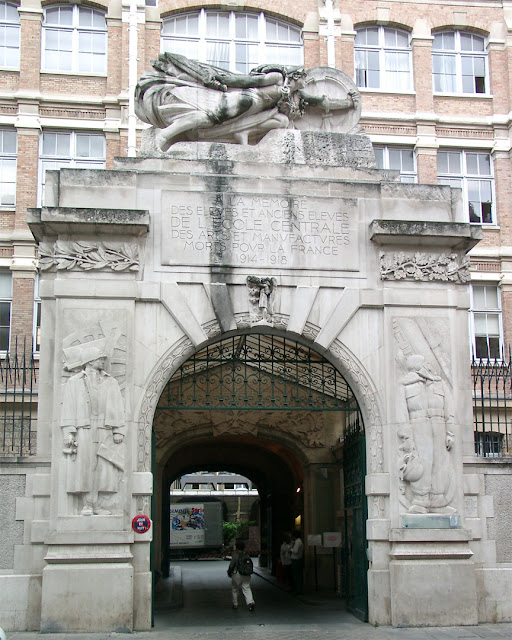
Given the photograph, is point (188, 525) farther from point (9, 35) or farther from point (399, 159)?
point (9, 35)

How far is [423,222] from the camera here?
15.7m

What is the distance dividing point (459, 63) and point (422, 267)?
1695cm

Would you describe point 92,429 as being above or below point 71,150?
below

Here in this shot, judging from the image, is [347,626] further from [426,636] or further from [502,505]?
[502,505]

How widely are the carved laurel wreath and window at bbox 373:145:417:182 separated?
15.7 meters

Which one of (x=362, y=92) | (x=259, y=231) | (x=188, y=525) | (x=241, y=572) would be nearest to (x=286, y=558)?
(x=241, y=572)

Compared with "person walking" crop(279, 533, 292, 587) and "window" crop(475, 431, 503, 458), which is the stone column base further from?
"person walking" crop(279, 533, 292, 587)

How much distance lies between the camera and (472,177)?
29.6 m

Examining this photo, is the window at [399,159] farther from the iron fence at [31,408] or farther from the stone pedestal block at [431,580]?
the stone pedestal block at [431,580]

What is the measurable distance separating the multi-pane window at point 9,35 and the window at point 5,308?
6950 mm

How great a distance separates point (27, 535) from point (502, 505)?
26.4 ft

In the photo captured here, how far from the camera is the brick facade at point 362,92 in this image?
91.3 feet

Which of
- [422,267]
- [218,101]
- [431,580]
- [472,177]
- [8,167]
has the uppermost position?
[472,177]

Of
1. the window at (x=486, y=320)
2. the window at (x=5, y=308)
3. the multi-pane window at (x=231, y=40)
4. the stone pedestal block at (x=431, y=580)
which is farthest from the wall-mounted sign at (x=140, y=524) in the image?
the multi-pane window at (x=231, y=40)
